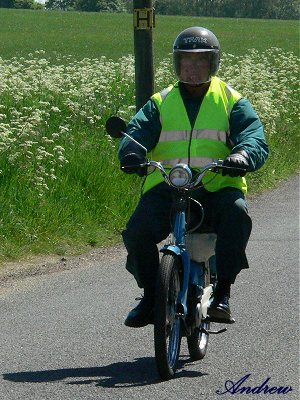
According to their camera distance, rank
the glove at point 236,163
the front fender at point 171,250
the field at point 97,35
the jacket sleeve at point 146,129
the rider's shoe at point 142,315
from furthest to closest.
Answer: the field at point 97,35
the jacket sleeve at point 146,129
the rider's shoe at point 142,315
the glove at point 236,163
the front fender at point 171,250

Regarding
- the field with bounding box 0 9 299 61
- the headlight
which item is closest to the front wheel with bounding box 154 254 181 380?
the headlight

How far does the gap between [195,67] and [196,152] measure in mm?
454

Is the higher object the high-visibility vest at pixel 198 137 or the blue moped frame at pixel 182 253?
the high-visibility vest at pixel 198 137

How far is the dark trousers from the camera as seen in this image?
6008mm

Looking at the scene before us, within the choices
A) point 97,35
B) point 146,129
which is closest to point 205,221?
point 146,129

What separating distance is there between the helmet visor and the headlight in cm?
60

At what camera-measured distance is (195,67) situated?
6.24 metres

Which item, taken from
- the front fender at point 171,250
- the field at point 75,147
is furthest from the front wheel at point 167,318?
the field at point 75,147

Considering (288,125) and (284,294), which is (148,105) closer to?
(284,294)

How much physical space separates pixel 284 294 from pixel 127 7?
97014 mm

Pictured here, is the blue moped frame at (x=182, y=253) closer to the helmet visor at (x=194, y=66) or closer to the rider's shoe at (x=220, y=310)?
the rider's shoe at (x=220, y=310)

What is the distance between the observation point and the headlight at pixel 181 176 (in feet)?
19.2

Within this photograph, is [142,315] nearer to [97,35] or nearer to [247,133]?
[247,133]

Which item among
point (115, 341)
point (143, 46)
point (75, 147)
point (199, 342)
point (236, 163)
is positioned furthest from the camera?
point (75, 147)
